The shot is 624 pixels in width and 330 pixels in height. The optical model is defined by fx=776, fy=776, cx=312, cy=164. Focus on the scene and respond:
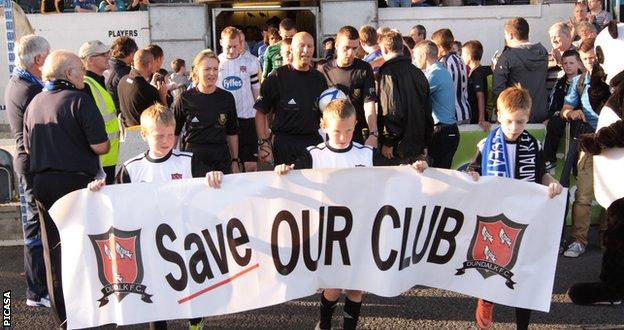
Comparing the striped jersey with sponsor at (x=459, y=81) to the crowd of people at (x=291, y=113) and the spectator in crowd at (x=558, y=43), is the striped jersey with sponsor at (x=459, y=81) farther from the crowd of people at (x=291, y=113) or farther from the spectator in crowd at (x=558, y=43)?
the spectator in crowd at (x=558, y=43)

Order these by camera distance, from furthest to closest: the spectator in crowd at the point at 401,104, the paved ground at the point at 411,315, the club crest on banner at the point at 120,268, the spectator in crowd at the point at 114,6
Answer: the spectator in crowd at the point at 114,6 → the spectator in crowd at the point at 401,104 → the paved ground at the point at 411,315 → the club crest on banner at the point at 120,268

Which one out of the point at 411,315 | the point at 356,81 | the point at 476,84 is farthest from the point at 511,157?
the point at 476,84

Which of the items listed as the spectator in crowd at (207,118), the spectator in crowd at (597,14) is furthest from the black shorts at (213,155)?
the spectator in crowd at (597,14)

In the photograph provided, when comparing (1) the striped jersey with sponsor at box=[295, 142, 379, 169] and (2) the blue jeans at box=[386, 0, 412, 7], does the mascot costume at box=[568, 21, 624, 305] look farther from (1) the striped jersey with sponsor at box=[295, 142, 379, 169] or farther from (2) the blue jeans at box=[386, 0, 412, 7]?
(2) the blue jeans at box=[386, 0, 412, 7]

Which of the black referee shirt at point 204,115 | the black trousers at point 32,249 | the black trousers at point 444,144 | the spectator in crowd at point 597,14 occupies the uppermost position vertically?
the spectator in crowd at point 597,14

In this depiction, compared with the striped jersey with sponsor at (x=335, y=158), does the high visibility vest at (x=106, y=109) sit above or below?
above

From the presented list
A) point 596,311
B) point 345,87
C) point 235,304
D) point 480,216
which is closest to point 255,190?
point 235,304

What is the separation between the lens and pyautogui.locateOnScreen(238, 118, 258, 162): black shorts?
777 centimetres

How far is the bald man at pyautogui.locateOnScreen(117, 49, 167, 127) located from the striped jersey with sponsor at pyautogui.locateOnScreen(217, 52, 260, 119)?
68 centimetres

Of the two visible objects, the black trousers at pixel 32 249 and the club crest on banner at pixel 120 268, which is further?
the black trousers at pixel 32 249

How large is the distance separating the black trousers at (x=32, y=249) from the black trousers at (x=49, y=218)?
427mm

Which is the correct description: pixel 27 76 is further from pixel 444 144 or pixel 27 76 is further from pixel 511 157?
pixel 444 144

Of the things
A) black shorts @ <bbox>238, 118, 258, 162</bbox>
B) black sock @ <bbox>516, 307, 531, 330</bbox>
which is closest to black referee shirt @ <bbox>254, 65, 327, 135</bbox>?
black shorts @ <bbox>238, 118, 258, 162</bbox>

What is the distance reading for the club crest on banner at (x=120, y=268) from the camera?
179 inches
